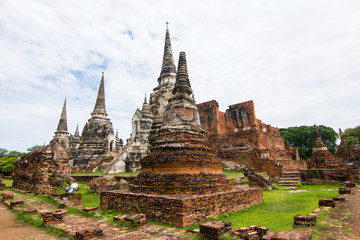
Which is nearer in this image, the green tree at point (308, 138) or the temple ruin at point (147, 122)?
the temple ruin at point (147, 122)

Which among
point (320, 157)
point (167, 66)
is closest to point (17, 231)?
point (167, 66)

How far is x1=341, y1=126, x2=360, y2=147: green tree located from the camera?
35625 mm

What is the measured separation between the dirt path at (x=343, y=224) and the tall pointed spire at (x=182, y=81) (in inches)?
217

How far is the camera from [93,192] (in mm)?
11047

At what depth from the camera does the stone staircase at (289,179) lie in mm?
12920

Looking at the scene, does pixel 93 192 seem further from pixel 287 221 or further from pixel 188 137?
pixel 287 221

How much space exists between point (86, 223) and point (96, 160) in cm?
1678

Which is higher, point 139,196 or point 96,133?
point 96,133

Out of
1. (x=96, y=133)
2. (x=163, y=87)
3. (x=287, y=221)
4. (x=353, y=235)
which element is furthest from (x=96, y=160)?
(x=353, y=235)

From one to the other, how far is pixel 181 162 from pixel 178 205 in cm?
166

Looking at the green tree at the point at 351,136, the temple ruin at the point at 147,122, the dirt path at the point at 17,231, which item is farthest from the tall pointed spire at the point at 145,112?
the green tree at the point at 351,136

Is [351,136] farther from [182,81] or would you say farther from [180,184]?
[180,184]

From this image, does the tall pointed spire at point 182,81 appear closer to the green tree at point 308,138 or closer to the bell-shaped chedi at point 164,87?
the bell-shaped chedi at point 164,87

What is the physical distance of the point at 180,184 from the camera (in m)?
5.95
